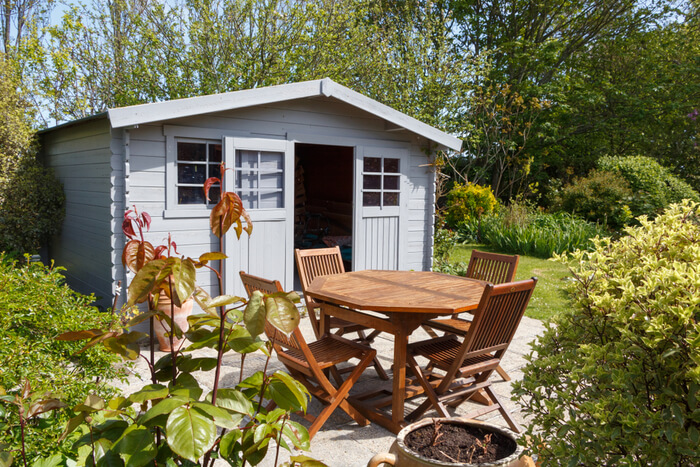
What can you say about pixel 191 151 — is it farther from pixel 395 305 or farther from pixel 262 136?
pixel 395 305

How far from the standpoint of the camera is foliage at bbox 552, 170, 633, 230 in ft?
42.9

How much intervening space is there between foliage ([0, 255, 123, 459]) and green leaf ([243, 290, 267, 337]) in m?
0.95

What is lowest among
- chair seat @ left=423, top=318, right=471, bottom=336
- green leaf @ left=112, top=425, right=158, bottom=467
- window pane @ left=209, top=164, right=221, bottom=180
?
chair seat @ left=423, top=318, right=471, bottom=336

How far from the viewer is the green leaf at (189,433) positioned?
4.02 feet

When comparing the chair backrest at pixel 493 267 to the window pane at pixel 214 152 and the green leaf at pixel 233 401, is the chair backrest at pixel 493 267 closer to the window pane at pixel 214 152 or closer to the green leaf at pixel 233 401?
the window pane at pixel 214 152

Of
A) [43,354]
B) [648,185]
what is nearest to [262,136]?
[43,354]

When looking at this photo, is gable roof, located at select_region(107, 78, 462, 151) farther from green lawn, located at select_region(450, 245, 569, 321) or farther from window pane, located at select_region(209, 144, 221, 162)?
green lawn, located at select_region(450, 245, 569, 321)

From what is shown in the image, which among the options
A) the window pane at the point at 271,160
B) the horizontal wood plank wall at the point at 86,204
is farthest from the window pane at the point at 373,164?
the horizontal wood plank wall at the point at 86,204

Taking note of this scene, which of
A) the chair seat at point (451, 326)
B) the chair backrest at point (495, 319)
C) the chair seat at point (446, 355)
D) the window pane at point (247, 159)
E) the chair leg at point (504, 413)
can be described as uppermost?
the window pane at point (247, 159)

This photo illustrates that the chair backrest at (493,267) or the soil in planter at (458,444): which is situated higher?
the chair backrest at (493,267)

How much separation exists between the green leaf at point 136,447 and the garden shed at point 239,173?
4.57 meters

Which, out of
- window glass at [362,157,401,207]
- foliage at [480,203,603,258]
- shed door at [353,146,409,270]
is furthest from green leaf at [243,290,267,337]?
foliage at [480,203,603,258]

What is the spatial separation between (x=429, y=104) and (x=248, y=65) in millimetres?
5250

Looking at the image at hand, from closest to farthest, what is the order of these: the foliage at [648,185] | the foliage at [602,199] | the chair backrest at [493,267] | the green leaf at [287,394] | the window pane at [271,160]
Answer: the green leaf at [287,394], the chair backrest at [493,267], the window pane at [271,160], the foliage at [648,185], the foliage at [602,199]
